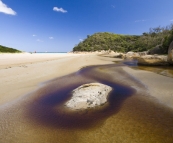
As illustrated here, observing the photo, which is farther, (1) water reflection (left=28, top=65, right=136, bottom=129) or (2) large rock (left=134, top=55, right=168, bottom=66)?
(2) large rock (left=134, top=55, right=168, bottom=66)

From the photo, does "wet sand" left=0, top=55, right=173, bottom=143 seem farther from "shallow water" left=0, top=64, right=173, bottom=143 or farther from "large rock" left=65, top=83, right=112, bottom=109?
"large rock" left=65, top=83, right=112, bottom=109

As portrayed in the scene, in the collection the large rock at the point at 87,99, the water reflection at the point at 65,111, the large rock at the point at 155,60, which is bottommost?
the water reflection at the point at 65,111

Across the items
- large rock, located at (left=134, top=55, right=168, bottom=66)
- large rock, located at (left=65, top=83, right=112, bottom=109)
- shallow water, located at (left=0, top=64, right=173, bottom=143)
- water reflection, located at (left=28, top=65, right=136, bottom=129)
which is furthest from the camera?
large rock, located at (left=134, top=55, right=168, bottom=66)

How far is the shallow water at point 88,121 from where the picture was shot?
309 cm

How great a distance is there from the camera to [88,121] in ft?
12.5

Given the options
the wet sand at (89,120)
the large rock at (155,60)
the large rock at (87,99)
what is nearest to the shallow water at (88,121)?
the wet sand at (89,120)

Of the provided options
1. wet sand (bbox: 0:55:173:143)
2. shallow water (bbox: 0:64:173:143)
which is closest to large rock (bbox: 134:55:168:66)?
wet sand (bbox: 0:55:173:143)

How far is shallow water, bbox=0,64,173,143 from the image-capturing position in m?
3.09

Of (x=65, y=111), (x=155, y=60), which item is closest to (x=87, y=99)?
(x=65, y=111)

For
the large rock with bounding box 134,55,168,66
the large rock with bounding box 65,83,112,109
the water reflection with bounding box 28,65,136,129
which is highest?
the large rock with bounding box 134,55,168,66

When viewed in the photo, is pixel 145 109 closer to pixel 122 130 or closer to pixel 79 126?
pixel 122 130

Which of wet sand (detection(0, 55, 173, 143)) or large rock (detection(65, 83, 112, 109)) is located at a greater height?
large rock (detection(65, 83, 112, 109))

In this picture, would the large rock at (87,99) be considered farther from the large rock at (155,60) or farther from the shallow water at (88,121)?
the large rock at (155,60)

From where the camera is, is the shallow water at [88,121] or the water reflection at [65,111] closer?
the shallow water at [88,121]
